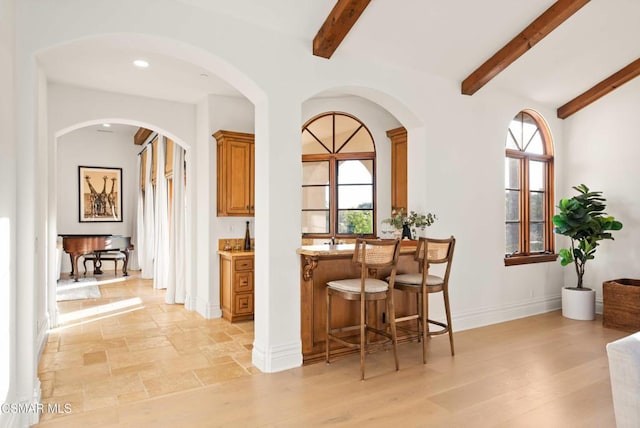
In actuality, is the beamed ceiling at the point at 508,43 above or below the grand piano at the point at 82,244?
above

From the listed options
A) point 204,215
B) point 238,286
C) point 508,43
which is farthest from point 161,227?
point 508,43

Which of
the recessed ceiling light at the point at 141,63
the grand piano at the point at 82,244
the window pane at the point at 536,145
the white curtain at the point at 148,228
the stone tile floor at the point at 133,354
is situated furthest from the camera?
the white curtain at the point at 148,228

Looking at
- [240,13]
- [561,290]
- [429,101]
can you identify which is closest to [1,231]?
[240,13]

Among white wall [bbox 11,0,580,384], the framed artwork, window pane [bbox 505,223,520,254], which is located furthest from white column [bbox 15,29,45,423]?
the framed artwork

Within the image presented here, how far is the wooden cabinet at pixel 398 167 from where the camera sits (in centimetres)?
543

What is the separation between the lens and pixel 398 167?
18.2 ft

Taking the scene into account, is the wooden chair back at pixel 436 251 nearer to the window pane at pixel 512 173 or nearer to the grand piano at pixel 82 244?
the window pane at pixel 512 173

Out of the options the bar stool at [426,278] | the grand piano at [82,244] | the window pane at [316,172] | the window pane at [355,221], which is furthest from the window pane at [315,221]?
the grand piano at [82,244]

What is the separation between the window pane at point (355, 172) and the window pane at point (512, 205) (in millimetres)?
1863

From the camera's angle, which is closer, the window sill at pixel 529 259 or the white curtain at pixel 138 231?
the window sill at pixel 529 259

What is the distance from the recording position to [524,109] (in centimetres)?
550

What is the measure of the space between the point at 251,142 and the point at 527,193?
12.7ft

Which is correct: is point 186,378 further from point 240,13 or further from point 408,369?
point 240,13

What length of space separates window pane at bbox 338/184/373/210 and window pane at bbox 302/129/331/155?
59 cm
